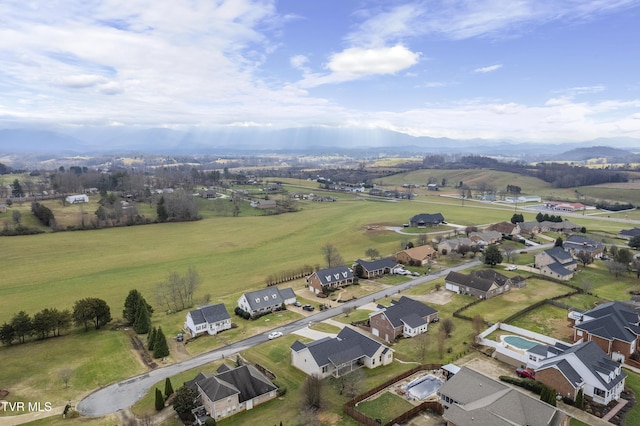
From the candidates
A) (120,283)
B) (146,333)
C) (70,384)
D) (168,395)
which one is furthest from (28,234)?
(168,395)

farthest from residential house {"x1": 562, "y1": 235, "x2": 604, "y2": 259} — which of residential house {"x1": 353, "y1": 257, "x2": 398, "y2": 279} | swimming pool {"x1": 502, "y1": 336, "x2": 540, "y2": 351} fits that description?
swimming pool {"x1": 502, "y1": 336, "x2": 540, "y2": 351}

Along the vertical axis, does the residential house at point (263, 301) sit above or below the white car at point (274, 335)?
above

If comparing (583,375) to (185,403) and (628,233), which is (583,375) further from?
(628,233)

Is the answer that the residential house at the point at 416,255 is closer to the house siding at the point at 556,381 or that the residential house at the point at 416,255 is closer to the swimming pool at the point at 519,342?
the swimming pool at the point at 519,342

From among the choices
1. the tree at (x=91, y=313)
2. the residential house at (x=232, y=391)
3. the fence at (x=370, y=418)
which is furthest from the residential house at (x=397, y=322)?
the tree at (x=91, y=313)

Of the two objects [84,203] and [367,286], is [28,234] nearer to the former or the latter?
[84,203]

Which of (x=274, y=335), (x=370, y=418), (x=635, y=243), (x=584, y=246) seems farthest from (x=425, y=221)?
(x=370, y=418)
